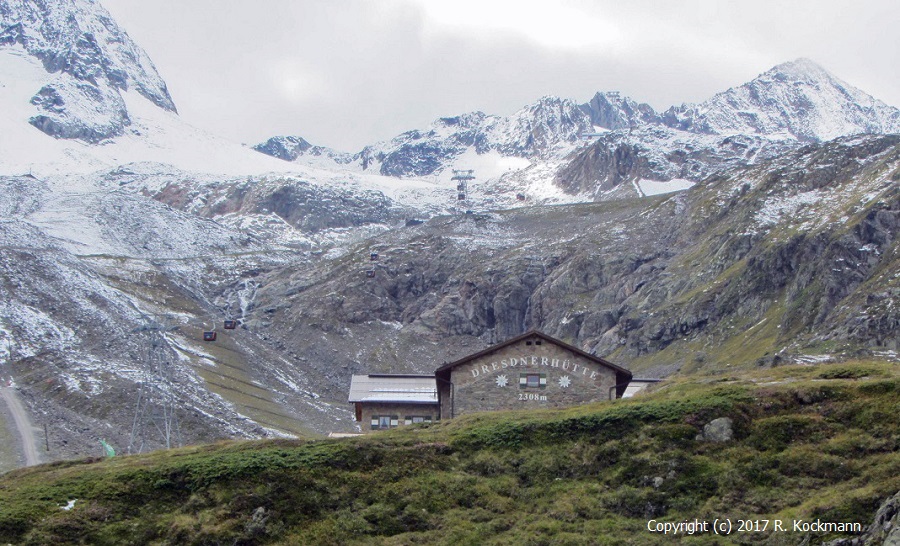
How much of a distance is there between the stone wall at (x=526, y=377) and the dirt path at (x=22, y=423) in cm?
6113

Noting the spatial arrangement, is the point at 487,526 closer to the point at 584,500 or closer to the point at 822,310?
the point at 584,500

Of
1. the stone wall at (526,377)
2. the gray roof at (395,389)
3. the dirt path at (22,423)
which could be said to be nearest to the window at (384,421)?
the gray roof at (395,389)

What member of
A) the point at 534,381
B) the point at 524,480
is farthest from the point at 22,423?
the point at 524,480

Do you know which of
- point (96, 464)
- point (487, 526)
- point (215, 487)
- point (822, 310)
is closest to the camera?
point (487, 526)

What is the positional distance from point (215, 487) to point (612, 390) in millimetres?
30521

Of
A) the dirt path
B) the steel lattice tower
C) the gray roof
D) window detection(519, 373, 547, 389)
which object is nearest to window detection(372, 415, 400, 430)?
the gray roof

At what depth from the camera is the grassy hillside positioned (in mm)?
40625

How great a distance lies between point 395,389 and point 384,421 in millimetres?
3927

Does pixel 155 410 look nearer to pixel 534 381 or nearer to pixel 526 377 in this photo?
pixel 526 377

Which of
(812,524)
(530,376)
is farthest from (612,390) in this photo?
(812,524)

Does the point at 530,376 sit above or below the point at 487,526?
above

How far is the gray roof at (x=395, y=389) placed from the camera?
284 ft

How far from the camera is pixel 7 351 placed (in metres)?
193

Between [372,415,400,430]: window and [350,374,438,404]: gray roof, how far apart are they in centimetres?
143
